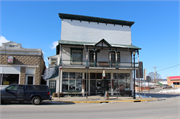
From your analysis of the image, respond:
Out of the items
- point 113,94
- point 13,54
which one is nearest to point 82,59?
point 113,94

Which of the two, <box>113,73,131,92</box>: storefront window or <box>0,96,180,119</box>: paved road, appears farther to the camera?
<box>113,73,131,92</box>: storefront window

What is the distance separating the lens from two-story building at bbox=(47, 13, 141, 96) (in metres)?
18.1

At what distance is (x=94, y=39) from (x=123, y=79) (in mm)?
6885

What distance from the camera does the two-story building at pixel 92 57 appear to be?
1814cm

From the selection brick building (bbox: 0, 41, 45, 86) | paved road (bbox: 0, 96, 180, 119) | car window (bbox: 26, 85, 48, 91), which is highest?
brick building (bbox: 0, 41, 45, 86)

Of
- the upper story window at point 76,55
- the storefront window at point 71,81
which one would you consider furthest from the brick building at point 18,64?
the upper story window at point 76,55

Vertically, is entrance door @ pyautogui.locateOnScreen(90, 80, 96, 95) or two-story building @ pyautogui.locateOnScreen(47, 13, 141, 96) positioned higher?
two-story building @ pyautogui.locateOnScreen(47, 13, 141, 96)

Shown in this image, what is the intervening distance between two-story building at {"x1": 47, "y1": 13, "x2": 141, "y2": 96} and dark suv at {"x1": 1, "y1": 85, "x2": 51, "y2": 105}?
18.2ft

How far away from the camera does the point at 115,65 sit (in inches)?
768

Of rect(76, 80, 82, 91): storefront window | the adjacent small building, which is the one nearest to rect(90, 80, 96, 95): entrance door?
rect(76, 80, 82, 91): storefront window

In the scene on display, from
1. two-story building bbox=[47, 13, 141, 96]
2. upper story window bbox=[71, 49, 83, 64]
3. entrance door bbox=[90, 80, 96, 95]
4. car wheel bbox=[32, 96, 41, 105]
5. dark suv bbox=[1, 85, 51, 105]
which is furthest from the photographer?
entrance door bbox=[90, 80, 96, 95]

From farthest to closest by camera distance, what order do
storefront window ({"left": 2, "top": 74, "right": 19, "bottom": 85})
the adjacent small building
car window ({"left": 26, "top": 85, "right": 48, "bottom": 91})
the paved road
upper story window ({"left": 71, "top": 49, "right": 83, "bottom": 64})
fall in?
1. the adjacent small building
2. upper story window ({"left": 71, "top": 49, "right": 83, "bottom": 64})
3. storefront window ({"left": 2, "top": 74, "right": 19, "bottom": 85})
4. car window ({"left": 26, "top": 85, "right": 48, "bottom": 91})
5. the paved road

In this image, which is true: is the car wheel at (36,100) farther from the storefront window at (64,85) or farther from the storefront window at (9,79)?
the storefront window at (9,79)

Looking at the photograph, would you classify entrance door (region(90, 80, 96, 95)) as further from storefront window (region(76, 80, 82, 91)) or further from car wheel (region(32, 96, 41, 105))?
car wheel (region(32, 96, 41, 105))
